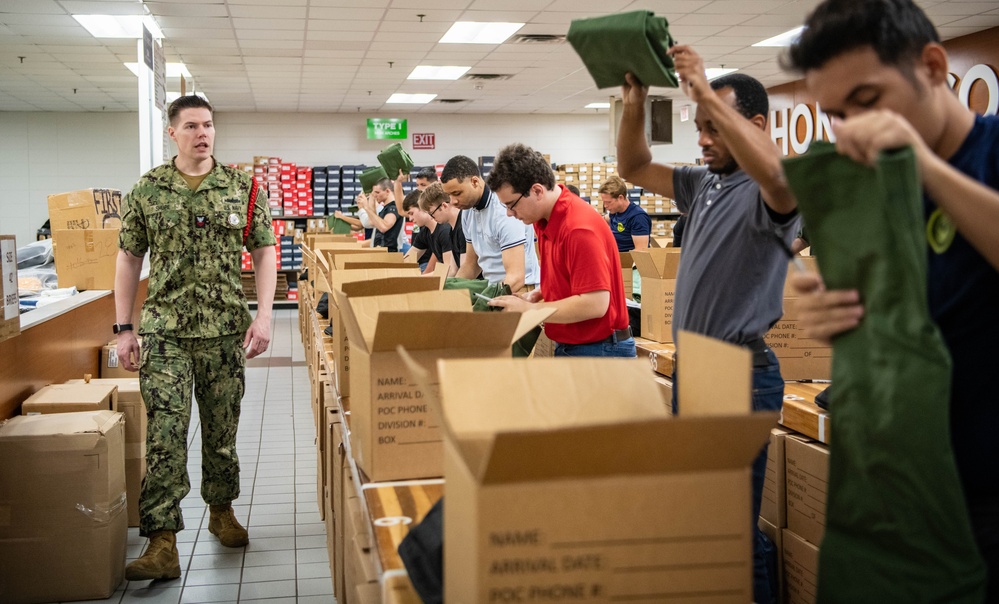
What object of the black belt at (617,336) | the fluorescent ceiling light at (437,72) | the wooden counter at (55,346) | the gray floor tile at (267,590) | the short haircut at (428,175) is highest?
the fluorescent ceiling light at (437,72)

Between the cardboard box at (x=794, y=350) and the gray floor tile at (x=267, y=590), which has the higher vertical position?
the cardboard box at (x=794, y=350)

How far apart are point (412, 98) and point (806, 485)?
469 inches

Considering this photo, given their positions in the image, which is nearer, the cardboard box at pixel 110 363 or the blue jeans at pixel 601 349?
the blue jeans at pixel 601 349

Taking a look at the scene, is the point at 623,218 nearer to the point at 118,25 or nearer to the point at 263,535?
the point at 263,535

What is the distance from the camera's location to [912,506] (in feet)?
3.28

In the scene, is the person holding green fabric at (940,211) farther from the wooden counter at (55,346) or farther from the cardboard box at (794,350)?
the wooden counter at (55,346)

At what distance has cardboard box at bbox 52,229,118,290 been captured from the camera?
5.43m

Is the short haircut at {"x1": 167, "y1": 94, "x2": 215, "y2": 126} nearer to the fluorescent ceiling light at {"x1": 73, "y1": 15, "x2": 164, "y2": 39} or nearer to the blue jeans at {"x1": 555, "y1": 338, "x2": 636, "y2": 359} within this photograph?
the blue jeans at {"x1": 555, "y1": 338, "x2": 636, "y2": 359}

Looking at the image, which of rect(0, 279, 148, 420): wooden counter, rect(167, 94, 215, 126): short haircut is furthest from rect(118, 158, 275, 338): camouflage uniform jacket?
rect(0, 279, 148, 420): wooden counter

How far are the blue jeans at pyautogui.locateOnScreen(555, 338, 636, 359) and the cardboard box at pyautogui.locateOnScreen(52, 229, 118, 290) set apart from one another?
11.9ft

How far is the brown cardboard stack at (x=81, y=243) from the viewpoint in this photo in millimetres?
5449

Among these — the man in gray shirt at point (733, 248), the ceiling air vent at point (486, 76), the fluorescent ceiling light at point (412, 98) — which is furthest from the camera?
the fluorescent ceiling light at point (412, 98)

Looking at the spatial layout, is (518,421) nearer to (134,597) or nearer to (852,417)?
(852,417)

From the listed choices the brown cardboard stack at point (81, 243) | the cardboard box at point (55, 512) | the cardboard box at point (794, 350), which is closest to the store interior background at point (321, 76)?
the brown cardboard stack at point (81, 243)
